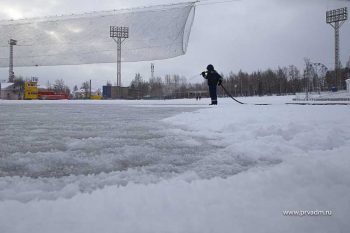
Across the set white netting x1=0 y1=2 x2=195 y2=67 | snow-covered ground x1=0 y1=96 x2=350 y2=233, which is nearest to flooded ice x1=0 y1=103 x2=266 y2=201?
snow-covered ground x1=0 y1=96 x2=350 y2=233

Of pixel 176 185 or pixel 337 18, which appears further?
pixel 337 18

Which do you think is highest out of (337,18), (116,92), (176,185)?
(116,92)

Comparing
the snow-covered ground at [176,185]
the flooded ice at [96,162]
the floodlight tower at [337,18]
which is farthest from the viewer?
the floodlight tower at [337,18]

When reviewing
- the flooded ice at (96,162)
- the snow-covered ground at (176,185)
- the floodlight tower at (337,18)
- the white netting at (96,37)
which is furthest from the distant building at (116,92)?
the snow-covered ground at (176,185)

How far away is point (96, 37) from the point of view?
1290cm

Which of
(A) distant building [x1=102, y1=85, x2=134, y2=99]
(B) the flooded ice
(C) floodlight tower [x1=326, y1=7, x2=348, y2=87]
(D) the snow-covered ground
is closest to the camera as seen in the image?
(D) the snow-covered ground

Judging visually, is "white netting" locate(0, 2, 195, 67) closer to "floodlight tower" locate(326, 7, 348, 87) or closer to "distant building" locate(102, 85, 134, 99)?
"floodlight tower" locate(326, 7, 348, 87)

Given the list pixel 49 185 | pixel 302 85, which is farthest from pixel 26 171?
pixel 302 85

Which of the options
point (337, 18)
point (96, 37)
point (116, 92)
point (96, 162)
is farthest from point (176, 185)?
point (116, 92)

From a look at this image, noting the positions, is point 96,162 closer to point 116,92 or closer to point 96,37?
point 96,37

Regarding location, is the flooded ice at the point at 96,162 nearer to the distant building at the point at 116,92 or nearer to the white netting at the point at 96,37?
the white netting at the point at 96,37

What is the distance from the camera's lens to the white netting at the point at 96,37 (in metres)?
10.9

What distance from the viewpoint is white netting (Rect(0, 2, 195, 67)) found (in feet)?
35.7

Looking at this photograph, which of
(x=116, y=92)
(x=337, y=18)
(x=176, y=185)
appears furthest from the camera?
(x=116, y=92)
